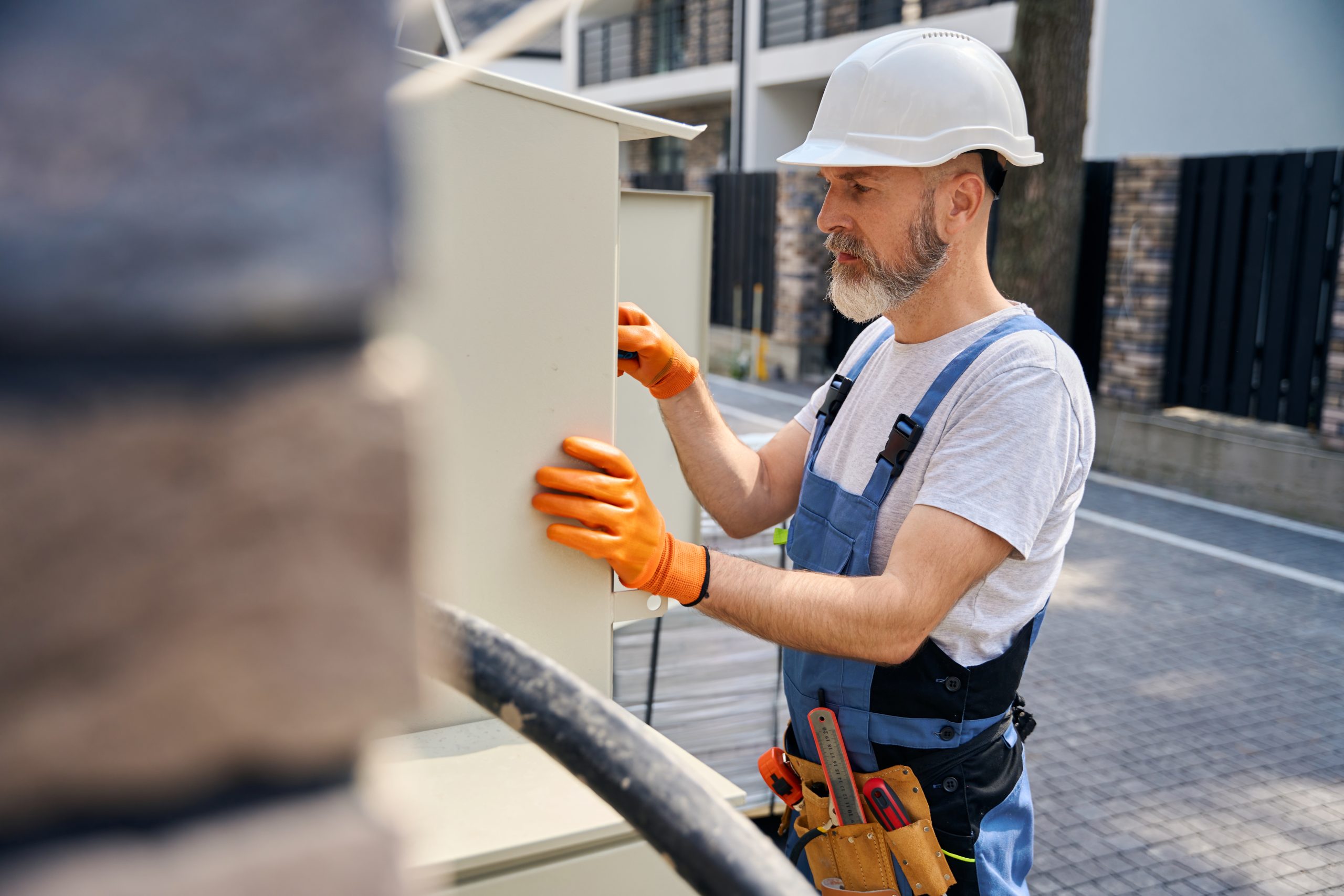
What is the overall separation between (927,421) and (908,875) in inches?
28.6

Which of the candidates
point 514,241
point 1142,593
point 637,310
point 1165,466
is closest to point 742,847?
point 514,241

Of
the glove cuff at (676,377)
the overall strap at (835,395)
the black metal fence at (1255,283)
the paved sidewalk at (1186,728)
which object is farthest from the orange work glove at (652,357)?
the black metal fence at (1255,283)

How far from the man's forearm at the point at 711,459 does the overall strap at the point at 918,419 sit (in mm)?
465

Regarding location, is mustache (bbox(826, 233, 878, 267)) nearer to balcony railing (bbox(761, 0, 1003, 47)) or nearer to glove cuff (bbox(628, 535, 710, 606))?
glove cuff (bbox(628, 535, 710, 606))

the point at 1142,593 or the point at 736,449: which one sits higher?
the point at 736,449

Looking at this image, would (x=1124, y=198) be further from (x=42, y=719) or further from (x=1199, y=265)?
(x=42, y=719)

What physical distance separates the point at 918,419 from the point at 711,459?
535 mm

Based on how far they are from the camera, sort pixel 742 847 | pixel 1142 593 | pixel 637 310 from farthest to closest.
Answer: pixel 1142 593 → pixel 637 310 → pixel 742 847

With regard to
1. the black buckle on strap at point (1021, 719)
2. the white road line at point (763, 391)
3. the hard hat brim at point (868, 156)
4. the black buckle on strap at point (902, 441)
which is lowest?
the white road line at point (763, 391)

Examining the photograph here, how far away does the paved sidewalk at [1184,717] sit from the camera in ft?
10.3

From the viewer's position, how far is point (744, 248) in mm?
12875

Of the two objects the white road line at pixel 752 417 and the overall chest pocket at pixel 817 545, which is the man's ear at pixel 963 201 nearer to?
the overall chest pocket at pixel 817 545

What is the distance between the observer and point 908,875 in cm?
169

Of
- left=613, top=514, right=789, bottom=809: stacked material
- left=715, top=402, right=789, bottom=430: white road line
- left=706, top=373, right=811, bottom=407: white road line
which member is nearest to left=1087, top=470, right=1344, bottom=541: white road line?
left=715, top=402, right=789, bottom=430: white road line
